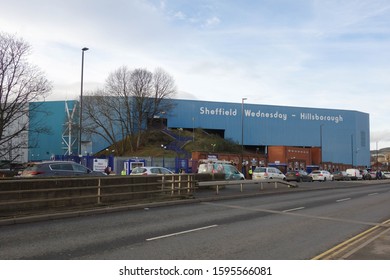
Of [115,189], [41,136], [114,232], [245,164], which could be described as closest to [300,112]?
[245,164]

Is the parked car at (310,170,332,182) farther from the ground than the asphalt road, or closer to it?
farther from the ground

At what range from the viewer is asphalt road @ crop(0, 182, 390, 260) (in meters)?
7.97

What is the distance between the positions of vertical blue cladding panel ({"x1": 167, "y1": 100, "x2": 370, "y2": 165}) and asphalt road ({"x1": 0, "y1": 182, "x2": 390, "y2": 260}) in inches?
2589

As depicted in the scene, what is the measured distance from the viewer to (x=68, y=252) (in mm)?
8016

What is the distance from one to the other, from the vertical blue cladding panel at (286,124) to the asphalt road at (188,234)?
65749 mm

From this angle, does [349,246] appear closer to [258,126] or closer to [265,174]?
[265,174]

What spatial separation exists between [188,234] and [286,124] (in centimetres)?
8292

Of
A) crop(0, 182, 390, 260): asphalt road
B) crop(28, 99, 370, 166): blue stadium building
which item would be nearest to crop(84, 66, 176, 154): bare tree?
crop(28, 99, 370, 166): blue stadium building

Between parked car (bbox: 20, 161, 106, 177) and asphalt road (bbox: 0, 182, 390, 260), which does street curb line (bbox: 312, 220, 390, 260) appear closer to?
asphalt road (bbox: 0, 182, 390, 260)

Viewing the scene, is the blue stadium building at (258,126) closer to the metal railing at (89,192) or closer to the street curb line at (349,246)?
the metal railing at (89,192)

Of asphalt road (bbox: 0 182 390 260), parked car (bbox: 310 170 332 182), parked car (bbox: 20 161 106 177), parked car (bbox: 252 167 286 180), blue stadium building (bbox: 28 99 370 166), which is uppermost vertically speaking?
blue stadium building (bbox: 28 99 370 166)

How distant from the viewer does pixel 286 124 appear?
90375 millimetres

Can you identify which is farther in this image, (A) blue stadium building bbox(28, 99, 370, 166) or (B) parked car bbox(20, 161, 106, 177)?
(A) blue stadium building bbox(28, 99, 370, 166)

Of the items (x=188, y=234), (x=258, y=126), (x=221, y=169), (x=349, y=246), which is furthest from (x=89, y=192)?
(x=258, y=126)
